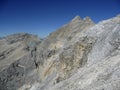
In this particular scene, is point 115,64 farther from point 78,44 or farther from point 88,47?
point 78,44

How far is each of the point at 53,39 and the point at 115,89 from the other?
4704 cm

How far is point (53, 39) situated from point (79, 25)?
32.4 feet

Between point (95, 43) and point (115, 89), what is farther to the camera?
point (95, 43)

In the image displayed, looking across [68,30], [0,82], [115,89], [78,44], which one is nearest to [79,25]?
[68,30]

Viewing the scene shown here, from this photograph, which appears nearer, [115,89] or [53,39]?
[115,89]

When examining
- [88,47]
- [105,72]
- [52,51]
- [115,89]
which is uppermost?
[52,51]

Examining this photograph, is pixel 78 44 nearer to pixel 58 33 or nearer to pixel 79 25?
pixel 79 25

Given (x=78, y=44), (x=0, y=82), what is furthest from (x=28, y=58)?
(x=78, y=44)

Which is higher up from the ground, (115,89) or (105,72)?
(105,72)

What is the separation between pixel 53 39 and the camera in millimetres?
63688

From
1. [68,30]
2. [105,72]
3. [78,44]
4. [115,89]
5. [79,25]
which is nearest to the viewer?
[115,89]

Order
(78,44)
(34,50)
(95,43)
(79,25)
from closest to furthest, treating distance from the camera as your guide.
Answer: (95,43) < (78,44) < (79,25) < (34,50)

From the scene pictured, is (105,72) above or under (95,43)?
under

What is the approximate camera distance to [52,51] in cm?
5769
